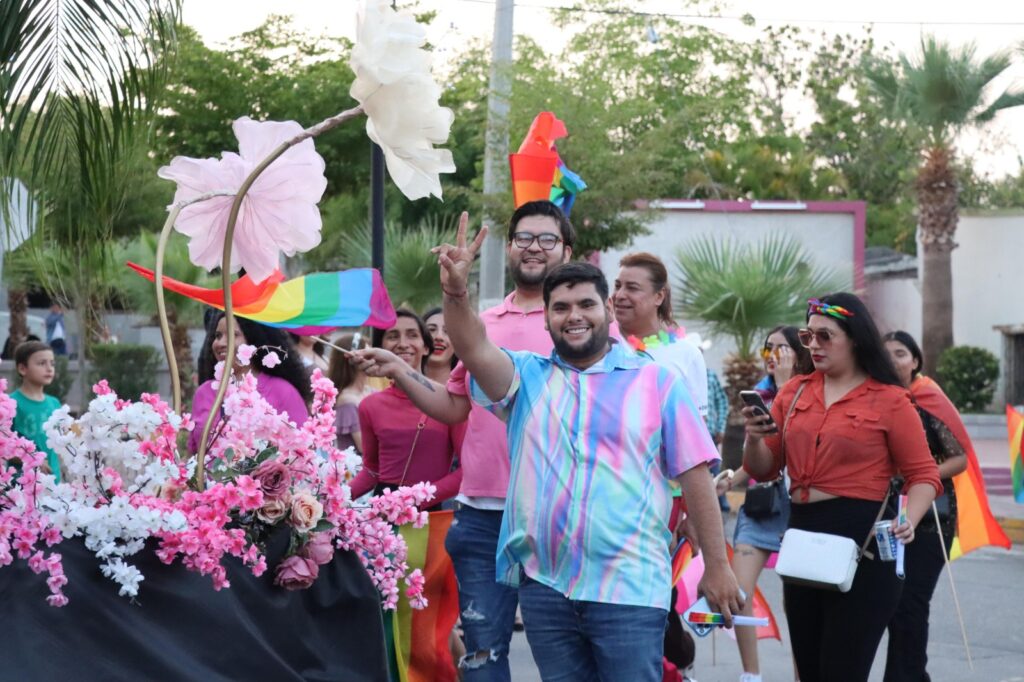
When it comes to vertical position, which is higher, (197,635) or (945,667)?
(197,635)

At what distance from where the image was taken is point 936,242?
2934 centimetres

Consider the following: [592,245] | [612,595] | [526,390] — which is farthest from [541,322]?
[592,245]

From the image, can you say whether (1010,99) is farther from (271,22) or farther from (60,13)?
(60,13)

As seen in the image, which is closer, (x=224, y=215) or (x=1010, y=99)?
(x=224, y=215)

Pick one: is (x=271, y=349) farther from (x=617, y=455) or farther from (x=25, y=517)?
(x=25, y=517)

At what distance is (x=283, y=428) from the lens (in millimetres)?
3932

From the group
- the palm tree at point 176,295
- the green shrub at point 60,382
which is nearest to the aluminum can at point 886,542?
the palm tree at point 176,295

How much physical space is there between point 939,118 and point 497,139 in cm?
1348

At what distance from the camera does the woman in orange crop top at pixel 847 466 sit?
5.74 m

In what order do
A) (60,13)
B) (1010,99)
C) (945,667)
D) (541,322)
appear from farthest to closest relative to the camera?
(1010,99), (945,667), (541,322), (60,13)

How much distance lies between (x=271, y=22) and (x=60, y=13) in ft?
79.3

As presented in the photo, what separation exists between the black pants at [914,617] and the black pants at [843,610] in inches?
29.8

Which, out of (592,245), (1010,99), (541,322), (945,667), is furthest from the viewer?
(1010,99)

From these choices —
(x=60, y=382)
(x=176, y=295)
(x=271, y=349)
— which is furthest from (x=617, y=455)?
(x=60, y=382)
